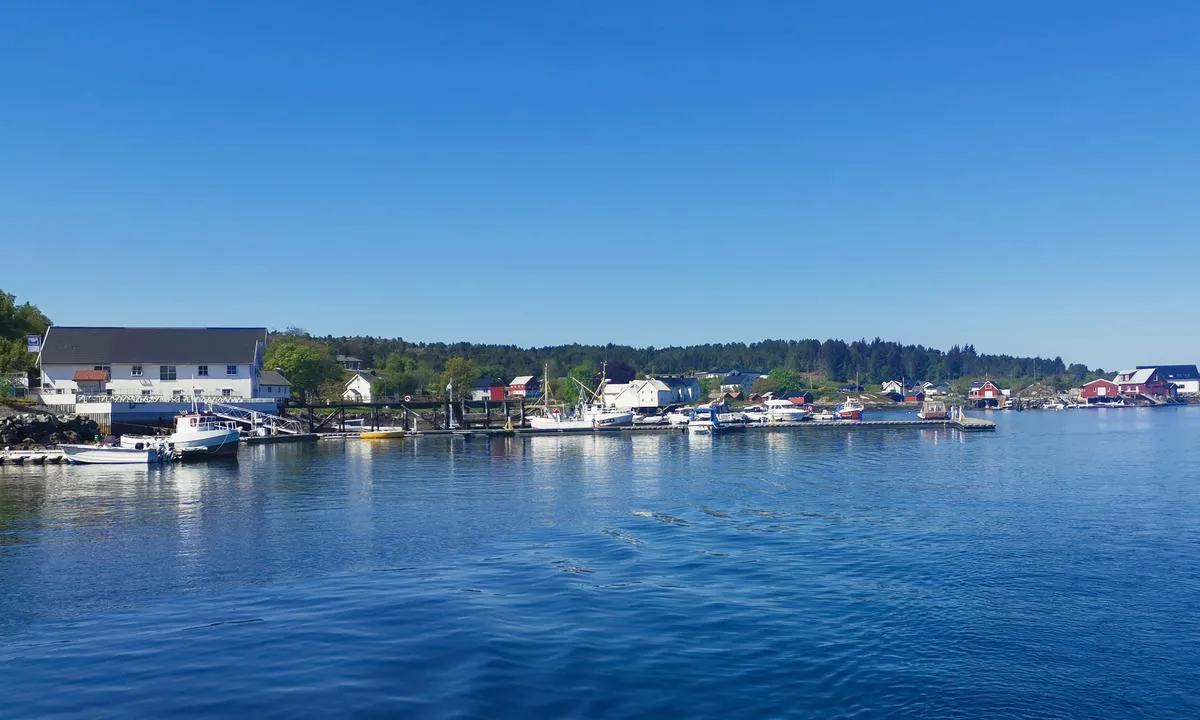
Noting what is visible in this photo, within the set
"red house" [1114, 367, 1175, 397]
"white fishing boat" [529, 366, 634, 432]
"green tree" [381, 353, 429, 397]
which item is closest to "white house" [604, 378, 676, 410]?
"green tree" [381, 353, 429, 397]

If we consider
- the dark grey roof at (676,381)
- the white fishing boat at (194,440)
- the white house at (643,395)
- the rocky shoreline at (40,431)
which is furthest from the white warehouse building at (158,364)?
the dark grey roof at (676,381)

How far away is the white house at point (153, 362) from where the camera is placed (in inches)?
2921

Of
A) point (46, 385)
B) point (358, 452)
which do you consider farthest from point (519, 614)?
point (46, 385)

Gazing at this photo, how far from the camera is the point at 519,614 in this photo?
17672mm

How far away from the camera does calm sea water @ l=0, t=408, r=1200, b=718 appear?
523 inches

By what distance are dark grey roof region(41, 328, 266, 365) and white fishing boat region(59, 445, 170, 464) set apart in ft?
88.9

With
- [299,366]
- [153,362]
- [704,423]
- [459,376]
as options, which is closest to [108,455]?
[153,362]

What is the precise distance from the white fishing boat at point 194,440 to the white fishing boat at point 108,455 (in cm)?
144

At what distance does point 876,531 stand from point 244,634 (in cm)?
1904

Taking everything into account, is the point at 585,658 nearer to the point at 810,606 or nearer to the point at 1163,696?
the point at 810,606

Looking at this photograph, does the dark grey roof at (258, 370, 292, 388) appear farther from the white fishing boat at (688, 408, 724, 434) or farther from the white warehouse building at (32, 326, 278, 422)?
the white fishing boat at (688, 408, 724, 434)

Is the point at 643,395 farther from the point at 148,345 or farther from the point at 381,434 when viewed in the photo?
the point at 148,345

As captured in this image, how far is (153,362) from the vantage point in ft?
→ 251

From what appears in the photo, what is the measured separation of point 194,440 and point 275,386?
109 feet
